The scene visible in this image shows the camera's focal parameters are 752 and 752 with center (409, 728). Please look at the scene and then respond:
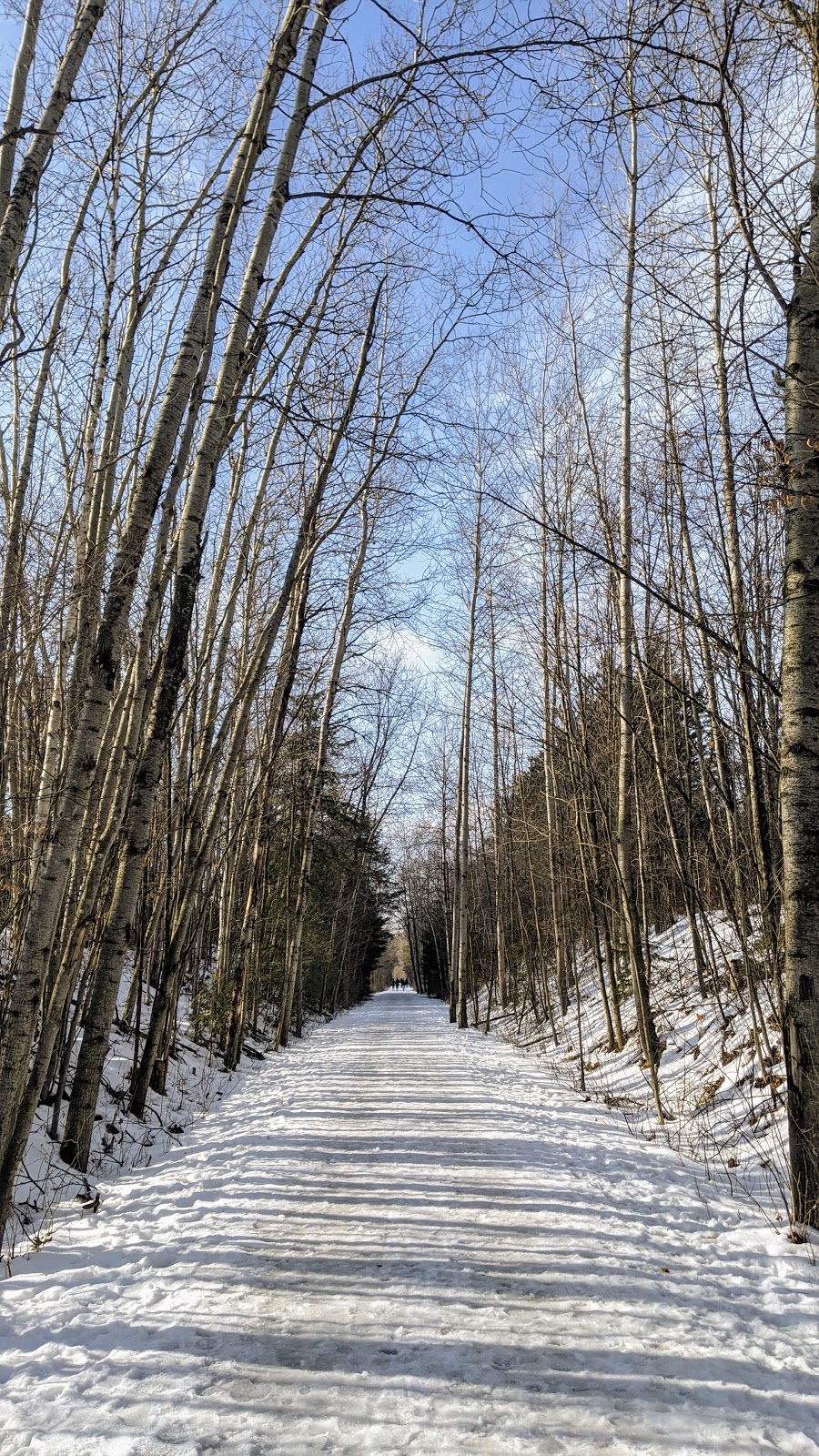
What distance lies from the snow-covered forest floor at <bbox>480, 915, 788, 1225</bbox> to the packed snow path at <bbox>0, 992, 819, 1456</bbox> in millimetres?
458

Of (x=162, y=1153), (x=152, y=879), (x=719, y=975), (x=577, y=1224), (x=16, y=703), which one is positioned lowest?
(x=162, y=1153)

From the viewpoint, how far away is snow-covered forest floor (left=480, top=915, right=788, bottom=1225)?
492 centimetres

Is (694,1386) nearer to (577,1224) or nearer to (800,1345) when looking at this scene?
(800,1345)

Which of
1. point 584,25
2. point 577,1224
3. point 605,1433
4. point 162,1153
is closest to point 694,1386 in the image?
point 605,1433

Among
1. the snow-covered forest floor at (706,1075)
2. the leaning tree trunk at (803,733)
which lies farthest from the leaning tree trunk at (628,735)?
the leaning tree trunk at (803,733)

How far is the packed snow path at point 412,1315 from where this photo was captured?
2137 mm

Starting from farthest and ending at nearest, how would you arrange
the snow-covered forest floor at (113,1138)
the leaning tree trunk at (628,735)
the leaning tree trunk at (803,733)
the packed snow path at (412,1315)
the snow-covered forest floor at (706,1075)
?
the leaning tree trunk at (628,735) → the snow-covered forest floor at (706,1075) → the snow-covered forest floor at (113,1138) → the leaning tree trunk at (803,733) → the packed snow path at (412,1315)

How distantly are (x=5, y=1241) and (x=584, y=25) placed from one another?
6.74 meters

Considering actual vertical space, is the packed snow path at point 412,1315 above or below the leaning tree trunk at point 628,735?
below

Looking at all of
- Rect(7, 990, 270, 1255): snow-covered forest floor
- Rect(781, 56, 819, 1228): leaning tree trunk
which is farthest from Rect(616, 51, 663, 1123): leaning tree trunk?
Rect(7, 990, 270, 1255): snow-covered forest floor

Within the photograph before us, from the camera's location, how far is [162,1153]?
18.0 feet

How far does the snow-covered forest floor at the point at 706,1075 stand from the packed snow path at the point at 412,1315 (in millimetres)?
458

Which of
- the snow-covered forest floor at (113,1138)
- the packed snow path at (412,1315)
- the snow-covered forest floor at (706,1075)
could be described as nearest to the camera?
the packed snow path at (412,1315)

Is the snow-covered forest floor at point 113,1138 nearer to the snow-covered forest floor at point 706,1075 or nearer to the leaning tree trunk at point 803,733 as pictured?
the leaning tree trunk at point 803,733
